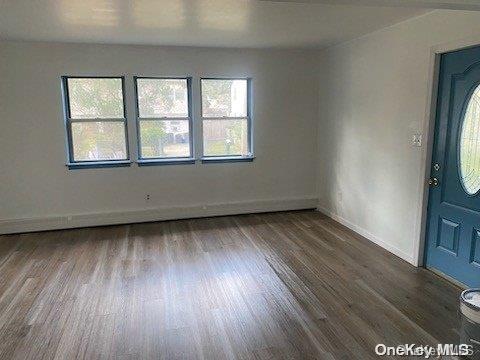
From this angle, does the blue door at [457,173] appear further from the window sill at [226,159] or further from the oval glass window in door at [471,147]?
the window sill at [226,159]

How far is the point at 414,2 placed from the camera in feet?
6.86

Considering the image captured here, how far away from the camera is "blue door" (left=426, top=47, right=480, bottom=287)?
2.98 meters

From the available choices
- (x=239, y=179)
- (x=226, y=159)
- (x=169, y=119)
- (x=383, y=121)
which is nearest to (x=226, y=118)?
(x=226, y=159)

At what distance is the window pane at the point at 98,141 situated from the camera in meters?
4.86

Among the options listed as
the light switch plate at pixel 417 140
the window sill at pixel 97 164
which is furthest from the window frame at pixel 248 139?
the light switch plate at pixel 417 140

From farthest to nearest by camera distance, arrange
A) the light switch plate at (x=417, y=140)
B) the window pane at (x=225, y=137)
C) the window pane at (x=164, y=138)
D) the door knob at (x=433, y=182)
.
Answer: the window pane at (x=225, y=137) < the window pane at (x=164, y=138) < the light switch plate at (x=417, y=140) < the door knob at (x=433, y=182)

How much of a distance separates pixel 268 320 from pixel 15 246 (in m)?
3.38

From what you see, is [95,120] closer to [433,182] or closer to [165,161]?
[165,161]

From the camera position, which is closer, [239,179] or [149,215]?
[149,215]

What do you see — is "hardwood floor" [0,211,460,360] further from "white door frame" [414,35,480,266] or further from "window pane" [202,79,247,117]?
"window pane" [202,79,247,117]

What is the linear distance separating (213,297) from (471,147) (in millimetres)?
2585

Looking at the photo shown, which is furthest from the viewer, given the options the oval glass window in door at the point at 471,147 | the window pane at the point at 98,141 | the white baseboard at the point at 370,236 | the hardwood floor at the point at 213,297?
the window pane at the point at 98,141

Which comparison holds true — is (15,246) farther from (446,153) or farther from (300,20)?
(446,153)

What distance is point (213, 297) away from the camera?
10.0 ft
